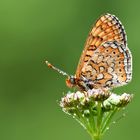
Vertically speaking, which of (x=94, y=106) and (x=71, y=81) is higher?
(x=71, y=81)

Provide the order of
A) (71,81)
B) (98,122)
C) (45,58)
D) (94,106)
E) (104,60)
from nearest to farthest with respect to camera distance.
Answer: (98,122)
(94,106)
(71,81)
(104,60)
(45,58)

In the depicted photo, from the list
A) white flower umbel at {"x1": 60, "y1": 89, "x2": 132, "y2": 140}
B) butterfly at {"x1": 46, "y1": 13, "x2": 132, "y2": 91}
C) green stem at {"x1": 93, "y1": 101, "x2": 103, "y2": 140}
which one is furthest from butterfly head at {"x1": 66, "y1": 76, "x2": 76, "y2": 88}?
green stem at {"x1": 93, "y1": 101, "x2": 103, "y2": 140}

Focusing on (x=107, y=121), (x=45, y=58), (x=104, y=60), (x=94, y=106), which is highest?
(x=45, y=58)

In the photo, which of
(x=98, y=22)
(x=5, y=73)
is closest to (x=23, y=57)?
(x=5, y=73)

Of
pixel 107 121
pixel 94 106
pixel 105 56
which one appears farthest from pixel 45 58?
pixel 107 121

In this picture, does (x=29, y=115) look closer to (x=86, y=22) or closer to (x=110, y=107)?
(x=86, y=22)

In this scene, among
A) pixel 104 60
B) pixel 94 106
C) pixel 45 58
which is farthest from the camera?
pixel 45 58

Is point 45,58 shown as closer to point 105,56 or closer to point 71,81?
point 105,56

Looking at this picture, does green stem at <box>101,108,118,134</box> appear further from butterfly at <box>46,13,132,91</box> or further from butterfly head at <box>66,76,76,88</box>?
butterfly head at <box>66,76,76,88</box>
